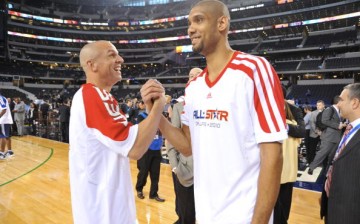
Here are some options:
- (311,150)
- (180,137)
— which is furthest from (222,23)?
(311,150)

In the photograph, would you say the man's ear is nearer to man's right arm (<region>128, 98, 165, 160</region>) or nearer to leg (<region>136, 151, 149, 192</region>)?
man's right arm (<region>128, 98, 165, 160</region>)

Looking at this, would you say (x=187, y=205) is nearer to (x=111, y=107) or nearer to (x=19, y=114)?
(x=111, y=107)

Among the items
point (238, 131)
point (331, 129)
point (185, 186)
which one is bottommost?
point (185, 186)

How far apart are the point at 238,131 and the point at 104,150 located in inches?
34.4

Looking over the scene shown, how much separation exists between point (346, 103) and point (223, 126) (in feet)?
5.72

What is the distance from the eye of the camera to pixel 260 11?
129 ft

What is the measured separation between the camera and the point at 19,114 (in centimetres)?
1243

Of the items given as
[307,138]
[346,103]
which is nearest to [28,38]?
[307,138]

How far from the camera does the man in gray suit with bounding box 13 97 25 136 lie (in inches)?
473

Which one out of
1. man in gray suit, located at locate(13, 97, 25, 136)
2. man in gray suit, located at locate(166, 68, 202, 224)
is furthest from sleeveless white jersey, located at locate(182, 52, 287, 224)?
man in gray suit, located at locate(13, 97, 25, 136)

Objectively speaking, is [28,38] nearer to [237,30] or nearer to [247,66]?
[237,30]

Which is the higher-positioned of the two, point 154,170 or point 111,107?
point 111,107

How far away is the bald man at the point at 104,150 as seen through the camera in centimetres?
163

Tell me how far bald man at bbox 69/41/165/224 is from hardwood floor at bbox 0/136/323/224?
8.12 ft
